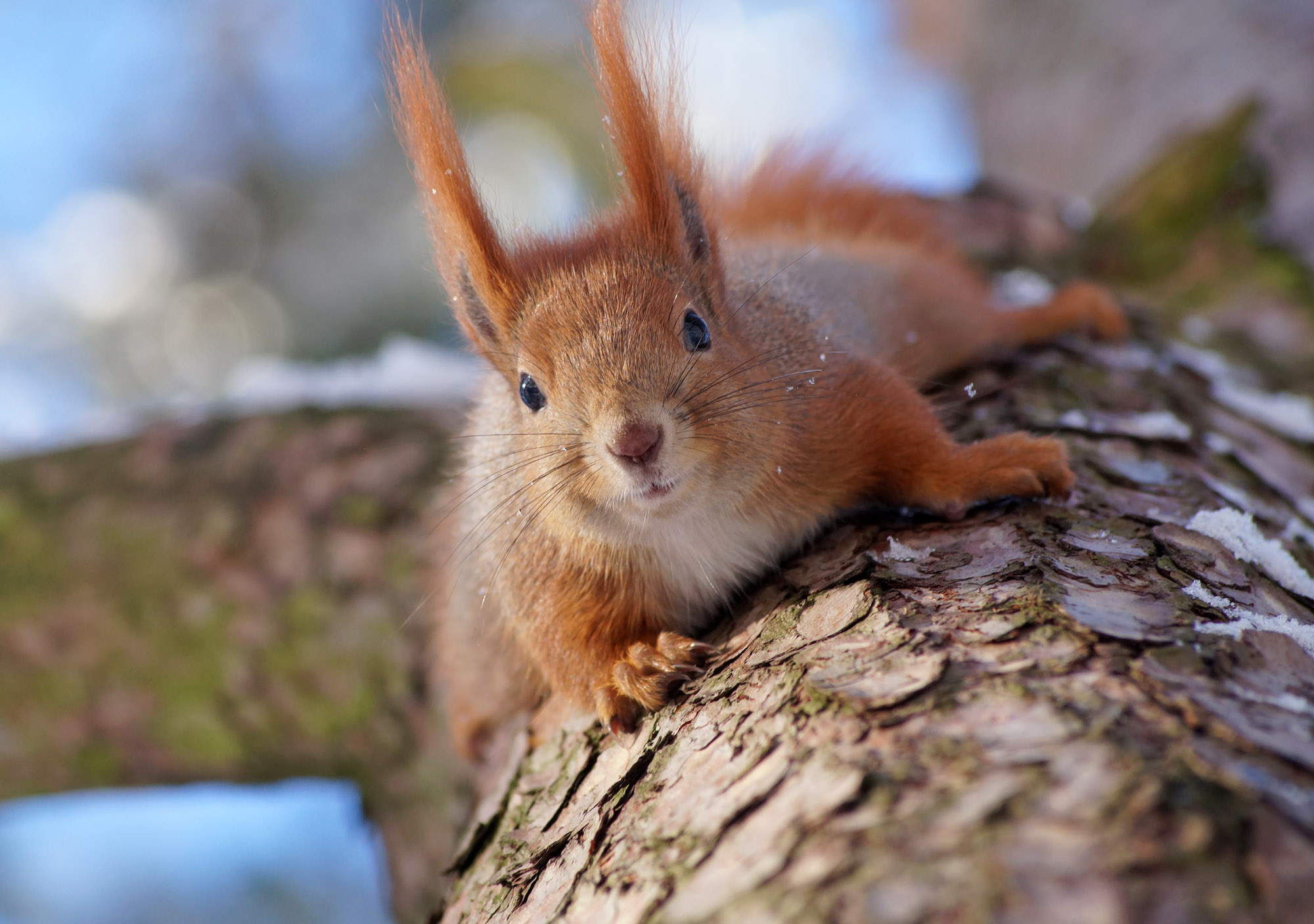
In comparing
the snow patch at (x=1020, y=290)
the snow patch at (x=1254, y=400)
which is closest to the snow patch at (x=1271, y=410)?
the snow patch at (x=1254, y=400)

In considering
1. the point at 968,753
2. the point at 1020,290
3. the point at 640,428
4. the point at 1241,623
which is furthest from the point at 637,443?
the point at 1020,290

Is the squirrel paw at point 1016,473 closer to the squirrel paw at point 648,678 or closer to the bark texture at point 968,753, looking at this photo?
the bark texture at point 968,753

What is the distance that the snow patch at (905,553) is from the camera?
4.54 ft

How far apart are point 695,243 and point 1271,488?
4.04 feet

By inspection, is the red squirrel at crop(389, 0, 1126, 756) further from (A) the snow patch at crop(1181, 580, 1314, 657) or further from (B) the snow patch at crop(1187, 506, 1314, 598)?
(A) the snow patch at crop(1181, 580, 1314, 657)

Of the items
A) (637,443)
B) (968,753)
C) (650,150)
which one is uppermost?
(650,150)

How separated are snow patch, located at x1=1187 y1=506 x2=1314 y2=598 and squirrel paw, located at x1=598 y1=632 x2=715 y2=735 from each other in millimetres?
781

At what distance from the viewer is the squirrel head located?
147 cm

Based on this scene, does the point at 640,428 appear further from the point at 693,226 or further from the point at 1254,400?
the point at 1254,400

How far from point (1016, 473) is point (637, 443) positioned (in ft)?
2.09

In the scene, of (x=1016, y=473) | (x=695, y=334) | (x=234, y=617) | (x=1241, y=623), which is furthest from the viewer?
(x=234, y=617)

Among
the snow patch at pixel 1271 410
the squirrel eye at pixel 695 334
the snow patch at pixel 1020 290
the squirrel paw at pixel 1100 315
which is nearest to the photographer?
the squirrel eye at pixel 695 334

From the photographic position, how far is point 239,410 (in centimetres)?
299

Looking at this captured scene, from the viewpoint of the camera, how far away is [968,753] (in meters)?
0.89
